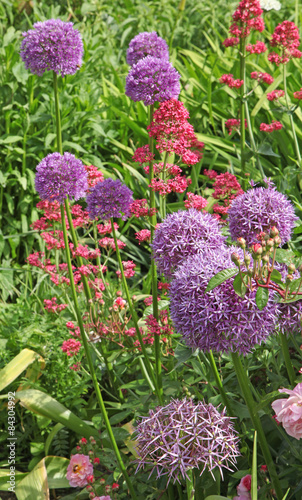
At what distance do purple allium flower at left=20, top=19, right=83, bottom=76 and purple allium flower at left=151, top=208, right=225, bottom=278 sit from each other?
2.59 feet

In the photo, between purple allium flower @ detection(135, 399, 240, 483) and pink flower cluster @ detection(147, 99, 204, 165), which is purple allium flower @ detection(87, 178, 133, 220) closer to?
pink flower cluster @ detection(147, 99, 204, 165)

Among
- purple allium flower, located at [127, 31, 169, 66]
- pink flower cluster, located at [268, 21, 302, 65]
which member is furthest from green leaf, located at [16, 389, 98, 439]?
pink flower cluster, located at [268, 21, 302, 65]

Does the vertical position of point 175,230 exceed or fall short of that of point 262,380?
it exceeds it

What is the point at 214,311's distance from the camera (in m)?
1.58

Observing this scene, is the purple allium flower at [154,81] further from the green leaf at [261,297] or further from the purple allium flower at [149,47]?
the green leaf at [261,297]

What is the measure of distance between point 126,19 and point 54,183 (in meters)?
5.02

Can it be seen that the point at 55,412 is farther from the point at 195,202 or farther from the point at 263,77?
the point at 263,77

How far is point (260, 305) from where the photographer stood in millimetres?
1464

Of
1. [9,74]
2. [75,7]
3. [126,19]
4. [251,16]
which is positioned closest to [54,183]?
[251,16]

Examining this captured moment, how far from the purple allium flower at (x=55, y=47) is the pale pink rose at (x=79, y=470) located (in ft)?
5.28

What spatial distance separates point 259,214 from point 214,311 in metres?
0.51

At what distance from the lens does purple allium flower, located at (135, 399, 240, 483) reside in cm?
174

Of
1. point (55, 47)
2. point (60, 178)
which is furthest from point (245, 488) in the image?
point (55, 47)

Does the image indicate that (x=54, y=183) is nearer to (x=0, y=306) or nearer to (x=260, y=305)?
Result: (x=260, y=305)
